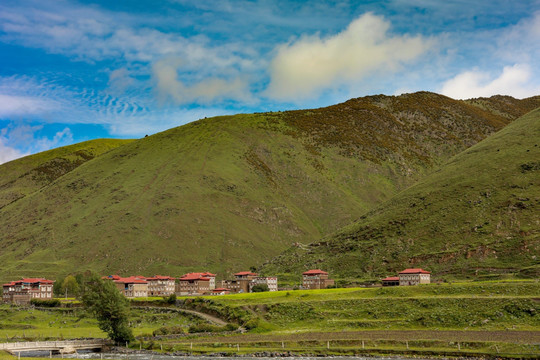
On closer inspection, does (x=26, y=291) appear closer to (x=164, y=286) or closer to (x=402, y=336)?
(x=164, y=286)

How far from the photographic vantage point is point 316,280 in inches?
5389

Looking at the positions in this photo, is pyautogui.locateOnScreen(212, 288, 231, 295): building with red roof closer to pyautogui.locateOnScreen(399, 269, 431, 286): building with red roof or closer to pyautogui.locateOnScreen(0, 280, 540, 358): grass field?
pyautogui.locateOnScreen(0, 280, 540, 358): grass field

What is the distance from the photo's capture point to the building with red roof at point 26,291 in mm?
155500

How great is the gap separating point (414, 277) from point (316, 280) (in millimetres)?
24961

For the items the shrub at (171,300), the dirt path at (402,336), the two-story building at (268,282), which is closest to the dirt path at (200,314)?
the shrub at (171,300)

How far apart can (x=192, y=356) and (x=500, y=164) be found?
401 ft

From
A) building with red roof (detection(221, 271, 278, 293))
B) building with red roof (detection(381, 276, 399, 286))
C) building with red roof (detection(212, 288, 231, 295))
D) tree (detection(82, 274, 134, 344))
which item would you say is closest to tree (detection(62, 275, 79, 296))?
building with red roof (detection(212, 288, 231, 295))

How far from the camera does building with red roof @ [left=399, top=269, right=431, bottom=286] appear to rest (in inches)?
4774

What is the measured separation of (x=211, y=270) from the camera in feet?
596

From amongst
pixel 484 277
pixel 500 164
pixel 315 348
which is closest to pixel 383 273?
pixel 484 277

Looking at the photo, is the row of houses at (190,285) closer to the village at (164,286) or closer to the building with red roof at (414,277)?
the village at (164,286)

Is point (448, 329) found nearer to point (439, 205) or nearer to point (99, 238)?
point (439, 205)

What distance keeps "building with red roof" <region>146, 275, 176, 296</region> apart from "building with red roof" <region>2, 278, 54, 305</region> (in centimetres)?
2929

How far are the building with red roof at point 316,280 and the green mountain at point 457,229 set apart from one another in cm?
1023
